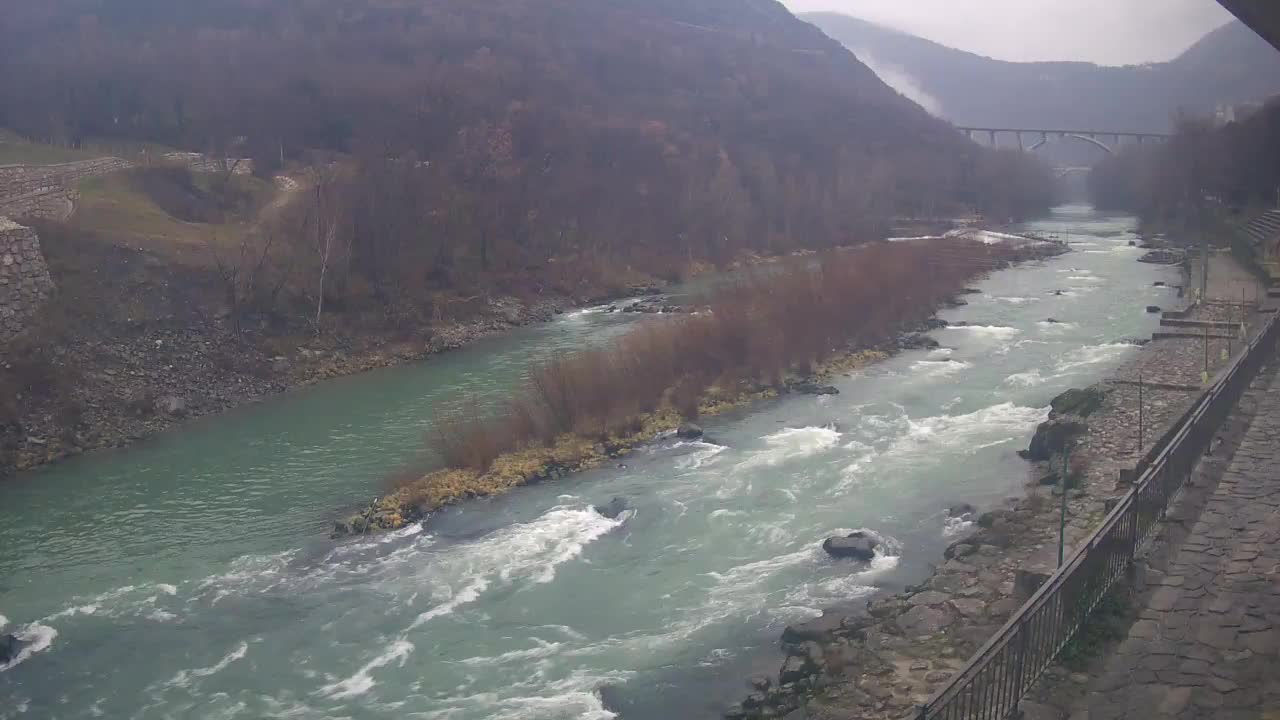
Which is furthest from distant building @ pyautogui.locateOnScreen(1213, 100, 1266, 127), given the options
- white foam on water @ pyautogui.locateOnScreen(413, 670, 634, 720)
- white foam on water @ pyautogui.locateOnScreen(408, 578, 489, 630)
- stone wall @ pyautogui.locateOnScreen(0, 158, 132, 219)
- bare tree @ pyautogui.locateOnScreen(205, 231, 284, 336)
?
white foam on water @ pyautogui.locateOnScreen(413, 670, 634, 720)

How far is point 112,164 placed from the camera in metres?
31.4

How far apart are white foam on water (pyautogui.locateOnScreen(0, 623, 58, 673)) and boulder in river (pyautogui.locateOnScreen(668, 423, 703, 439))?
9.51 m

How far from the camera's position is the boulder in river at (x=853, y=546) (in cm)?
1120

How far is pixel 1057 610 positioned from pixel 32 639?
1004 centimetres

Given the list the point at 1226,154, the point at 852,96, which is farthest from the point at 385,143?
the point at 852,96

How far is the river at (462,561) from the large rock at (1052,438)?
1.42 ft

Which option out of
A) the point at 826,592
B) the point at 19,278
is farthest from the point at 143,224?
the point at 826,592

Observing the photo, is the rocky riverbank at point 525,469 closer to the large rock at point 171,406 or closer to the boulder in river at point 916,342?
the boulder in river at point 916,342

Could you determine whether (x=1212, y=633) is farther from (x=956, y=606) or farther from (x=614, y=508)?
(x=614, y=508)

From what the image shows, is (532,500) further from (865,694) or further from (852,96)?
(852,96)

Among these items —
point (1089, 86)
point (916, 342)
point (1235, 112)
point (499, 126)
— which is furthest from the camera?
point (1089, 86)

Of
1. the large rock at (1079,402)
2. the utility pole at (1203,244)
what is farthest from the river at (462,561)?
the utility pole at (1203,244)

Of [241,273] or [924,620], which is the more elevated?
[241,273]

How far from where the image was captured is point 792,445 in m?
15.9
